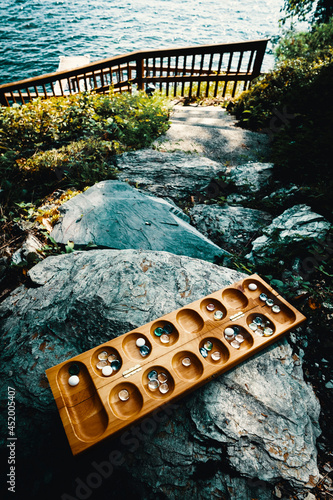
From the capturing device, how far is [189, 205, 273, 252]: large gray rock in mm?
3436

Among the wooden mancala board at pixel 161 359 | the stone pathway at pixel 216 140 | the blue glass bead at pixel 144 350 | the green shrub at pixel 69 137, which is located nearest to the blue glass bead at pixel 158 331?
the wooden mancala board at pixel 161 359

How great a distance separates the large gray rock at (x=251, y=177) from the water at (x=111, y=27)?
15.4 metres

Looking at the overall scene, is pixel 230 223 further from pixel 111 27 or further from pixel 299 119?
pixel 111 27

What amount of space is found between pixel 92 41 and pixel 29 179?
21.6 m

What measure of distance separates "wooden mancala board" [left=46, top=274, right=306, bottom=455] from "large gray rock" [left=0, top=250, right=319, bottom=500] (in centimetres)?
16

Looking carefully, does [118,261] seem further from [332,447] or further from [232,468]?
[332,447]

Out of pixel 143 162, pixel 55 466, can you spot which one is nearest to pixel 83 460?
pixel 55 466

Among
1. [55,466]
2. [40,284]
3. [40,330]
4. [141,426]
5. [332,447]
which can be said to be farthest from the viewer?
[40,284]

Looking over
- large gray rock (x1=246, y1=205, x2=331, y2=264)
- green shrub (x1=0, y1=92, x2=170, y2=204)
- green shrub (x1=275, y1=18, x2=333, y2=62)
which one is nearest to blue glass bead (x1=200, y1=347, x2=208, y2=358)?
large gray rock (x1=246, y1=205, x2=331, y2=264)

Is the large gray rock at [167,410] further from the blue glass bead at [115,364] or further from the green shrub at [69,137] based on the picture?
the green shrub at [69,137]

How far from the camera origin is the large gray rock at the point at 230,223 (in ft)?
11.3

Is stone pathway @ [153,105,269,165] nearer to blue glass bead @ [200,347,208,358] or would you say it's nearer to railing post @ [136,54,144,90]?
railing post @ [136,54,144,90]

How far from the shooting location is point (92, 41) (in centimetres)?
1964

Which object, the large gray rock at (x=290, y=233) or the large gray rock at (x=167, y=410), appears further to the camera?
the large gray rock at (x=290, y=233)
